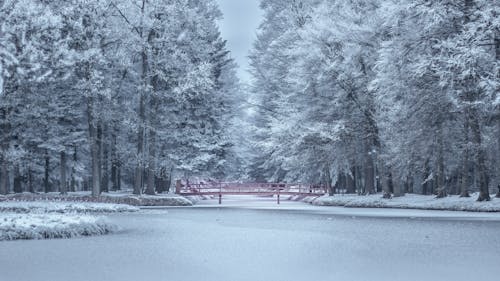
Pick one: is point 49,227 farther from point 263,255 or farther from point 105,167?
point 105,167

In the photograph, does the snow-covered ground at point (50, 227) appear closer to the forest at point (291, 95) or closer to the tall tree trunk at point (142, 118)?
the forest at point (291, 95)

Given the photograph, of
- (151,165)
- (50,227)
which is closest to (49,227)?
(50,227)

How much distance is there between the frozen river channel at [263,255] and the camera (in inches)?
370

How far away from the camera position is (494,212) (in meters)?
25.1

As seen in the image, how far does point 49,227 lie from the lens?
15422 millimetres

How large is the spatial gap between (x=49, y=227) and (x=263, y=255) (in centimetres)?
629

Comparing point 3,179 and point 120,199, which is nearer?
point 120,199

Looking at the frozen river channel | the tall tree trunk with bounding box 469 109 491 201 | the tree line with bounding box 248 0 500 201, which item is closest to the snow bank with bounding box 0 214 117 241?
the frozen river channel

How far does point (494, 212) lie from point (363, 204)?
334 inches

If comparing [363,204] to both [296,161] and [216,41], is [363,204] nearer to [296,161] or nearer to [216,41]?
[296,161]

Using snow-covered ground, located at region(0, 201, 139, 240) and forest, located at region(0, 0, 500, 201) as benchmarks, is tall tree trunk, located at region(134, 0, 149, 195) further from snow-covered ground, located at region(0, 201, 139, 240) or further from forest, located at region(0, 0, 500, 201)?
snow-covered ground, located at region(0, 201, 139, 240)

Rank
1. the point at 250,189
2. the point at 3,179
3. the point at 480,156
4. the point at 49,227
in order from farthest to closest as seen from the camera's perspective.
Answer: the point at 250,189 < the point at 3,179 < the point at 480,156 < the point at 49,227

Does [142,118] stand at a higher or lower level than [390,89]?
lower

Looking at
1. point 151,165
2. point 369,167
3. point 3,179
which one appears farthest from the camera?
point 3,179
